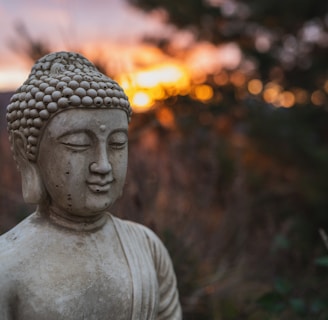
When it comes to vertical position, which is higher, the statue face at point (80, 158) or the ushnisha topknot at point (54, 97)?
the ushnisha topknot at point (54, 97)

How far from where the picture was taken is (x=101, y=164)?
5.92ft

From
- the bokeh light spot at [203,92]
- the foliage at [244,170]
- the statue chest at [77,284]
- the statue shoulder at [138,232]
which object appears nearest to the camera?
the statue chest at [77,284]

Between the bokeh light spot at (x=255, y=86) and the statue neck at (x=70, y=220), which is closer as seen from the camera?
the statue neck at (x=70, y=220)

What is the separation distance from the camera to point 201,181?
4.89 meters

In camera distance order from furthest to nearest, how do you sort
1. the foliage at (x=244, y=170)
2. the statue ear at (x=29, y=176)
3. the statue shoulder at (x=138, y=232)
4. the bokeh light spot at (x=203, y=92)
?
the bokeh light spot at (x=203, y=92) < the foliage at (x=244, y=170) < the statue shoulder at (x=138, y=232) < the statue ear at (x=29, y=176)

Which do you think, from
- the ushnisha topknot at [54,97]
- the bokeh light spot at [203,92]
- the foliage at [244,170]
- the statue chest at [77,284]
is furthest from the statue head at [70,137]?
the bokeh light spot at [203,92]

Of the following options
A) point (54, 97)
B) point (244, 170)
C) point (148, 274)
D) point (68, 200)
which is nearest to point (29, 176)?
point (68, 200)

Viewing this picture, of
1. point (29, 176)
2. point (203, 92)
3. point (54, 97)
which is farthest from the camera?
point (203, 92)

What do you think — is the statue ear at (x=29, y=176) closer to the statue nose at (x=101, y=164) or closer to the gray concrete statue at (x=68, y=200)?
the gray concrete statue at (x=68, y=200)

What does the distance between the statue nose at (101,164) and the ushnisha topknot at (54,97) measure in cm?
15

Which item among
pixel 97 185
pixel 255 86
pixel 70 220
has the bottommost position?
pixel 70 220

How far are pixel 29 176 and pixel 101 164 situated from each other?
27cm

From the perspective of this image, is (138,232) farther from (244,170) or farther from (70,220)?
(244,170)

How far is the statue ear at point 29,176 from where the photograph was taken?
6.13 feet
